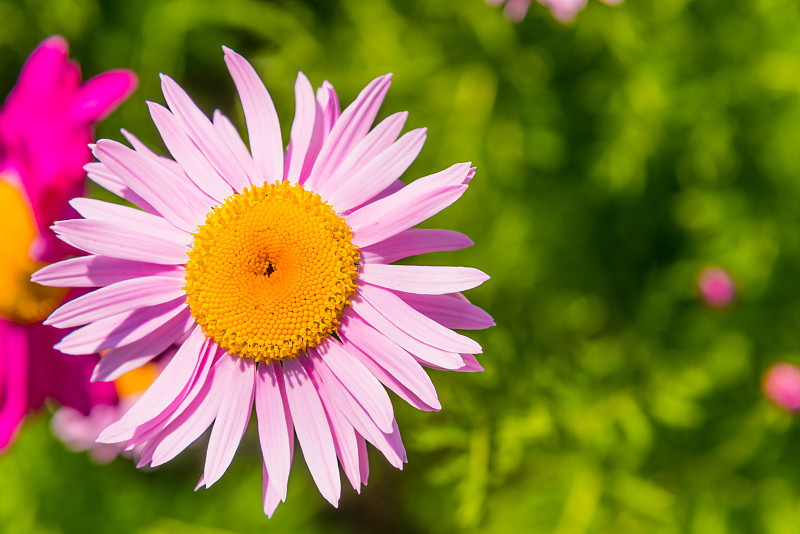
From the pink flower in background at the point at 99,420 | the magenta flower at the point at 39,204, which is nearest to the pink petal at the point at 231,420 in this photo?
the magenta flower at the point at 39,204

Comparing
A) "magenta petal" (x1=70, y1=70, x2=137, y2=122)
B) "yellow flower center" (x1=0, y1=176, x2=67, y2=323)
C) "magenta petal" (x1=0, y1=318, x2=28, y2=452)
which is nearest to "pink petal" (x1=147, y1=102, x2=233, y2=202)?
"magenta petal" (x1=70, y1=70, x2=137, y2=122)

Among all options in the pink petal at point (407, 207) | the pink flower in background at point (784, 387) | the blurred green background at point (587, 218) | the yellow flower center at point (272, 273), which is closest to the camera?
the pink petal at point (407, 207)

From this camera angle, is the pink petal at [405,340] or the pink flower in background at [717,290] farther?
the pink flower in background at [717,290]

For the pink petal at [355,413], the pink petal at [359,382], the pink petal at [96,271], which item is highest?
the pink petal at [96,271]

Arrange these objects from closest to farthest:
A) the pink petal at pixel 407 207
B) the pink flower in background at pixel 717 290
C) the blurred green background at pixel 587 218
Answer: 1. the pink petal at pixel 407 207
2. the pink flower in background at pixel 717 290
3. the blurred green background at pixel 587 218

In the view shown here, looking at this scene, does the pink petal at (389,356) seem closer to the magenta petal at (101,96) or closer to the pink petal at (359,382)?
the pink petal at (359,382)

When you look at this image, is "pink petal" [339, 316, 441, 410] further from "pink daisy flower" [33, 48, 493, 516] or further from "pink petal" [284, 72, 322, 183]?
"pink petal" [284, 72, 322, 183]

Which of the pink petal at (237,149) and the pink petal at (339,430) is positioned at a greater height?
the pink petal at (237,149)

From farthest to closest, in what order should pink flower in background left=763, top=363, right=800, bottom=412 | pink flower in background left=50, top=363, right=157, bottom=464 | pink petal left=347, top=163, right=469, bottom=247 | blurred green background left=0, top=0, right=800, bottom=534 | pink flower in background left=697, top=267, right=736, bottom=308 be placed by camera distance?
1. pink flower in background left=50, top=363, right=157, bottom=464
2. blurred green background left=0, top=0, right=800, bottom=534
3. pink flower in background left=697, top=267, right=736, bottom=308
4. pink flower in background left=763, top=363, right=800, bottom=412
5. pink petal left=347, top=163, right=469, bottom=247

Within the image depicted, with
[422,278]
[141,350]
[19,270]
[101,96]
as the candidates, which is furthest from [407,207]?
[19,270]
